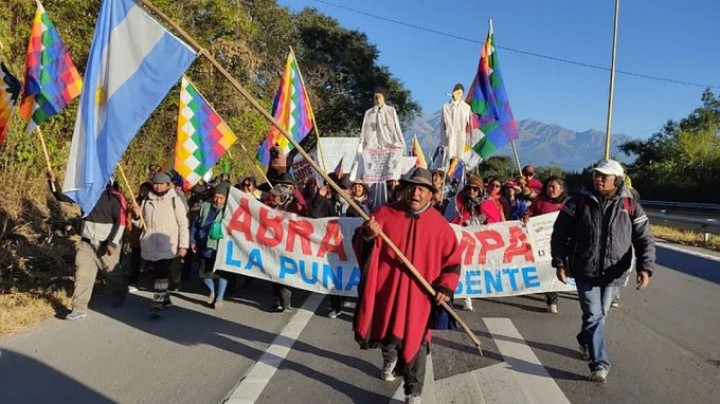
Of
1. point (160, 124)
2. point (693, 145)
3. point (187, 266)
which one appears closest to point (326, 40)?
point (160, 124)

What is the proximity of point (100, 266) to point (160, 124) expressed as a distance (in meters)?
9.05

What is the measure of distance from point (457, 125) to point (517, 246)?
10.6ft

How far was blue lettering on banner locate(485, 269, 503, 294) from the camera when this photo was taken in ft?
23.7

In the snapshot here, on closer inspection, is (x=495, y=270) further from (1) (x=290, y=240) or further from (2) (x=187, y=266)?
(2) (x=187, y=266)

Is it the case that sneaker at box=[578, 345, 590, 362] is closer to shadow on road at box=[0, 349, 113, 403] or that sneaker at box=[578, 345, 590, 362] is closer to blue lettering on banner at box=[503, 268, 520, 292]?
blue lettering on banner at box=[503, 268, 520, 292]

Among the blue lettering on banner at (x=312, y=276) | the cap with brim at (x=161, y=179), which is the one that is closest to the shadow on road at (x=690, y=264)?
the blue lettering on banner at (x=312, y=276)

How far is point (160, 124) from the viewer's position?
15.0 m

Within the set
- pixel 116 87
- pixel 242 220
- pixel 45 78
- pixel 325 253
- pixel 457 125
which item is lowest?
pixel 325 253

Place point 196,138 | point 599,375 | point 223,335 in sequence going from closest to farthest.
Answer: point 599,375, point 223,335, point 196,138

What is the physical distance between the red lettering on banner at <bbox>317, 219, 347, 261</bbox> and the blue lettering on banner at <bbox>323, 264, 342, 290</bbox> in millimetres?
163

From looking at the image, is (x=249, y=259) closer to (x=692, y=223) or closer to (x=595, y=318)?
(x=595, y=318)

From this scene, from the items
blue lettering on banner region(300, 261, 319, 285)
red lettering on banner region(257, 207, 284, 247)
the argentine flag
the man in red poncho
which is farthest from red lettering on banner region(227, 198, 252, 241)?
the man in red poncho

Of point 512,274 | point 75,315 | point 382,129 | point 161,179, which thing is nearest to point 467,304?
point 512,274

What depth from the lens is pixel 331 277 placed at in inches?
279
